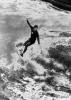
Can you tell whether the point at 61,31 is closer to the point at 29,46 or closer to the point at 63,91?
the point at 29,46

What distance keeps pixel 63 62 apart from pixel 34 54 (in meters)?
1.48

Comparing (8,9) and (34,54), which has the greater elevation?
(8,9)

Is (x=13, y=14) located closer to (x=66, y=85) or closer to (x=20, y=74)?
(x=20, y=74)

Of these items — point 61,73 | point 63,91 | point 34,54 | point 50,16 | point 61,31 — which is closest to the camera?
point 63,91

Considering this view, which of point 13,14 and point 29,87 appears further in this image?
point 13,14

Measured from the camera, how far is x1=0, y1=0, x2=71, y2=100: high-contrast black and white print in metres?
11.3

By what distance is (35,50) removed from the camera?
43.3 feet

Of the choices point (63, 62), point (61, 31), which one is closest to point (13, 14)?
point (61, 31)

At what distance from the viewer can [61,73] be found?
1208 centimetres

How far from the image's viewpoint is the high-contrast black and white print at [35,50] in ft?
37.2

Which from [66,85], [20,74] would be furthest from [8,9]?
[66,85]

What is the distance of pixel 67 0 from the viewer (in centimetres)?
1596

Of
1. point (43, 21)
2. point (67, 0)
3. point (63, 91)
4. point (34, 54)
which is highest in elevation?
point (67, 0)

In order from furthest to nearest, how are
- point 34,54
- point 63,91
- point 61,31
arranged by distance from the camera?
point 61,31, point 34,54, point 63,91
